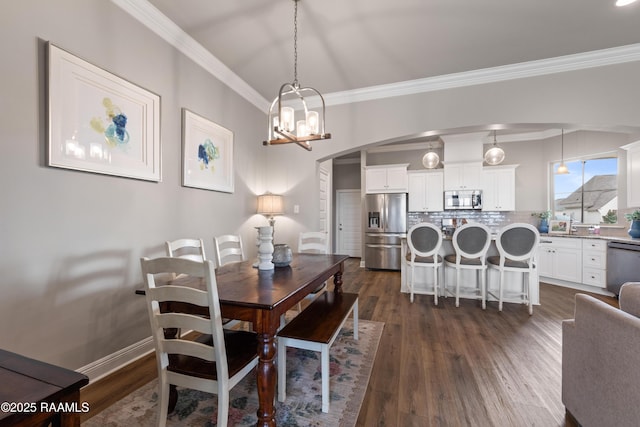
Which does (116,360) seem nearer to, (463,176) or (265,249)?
(265,249)

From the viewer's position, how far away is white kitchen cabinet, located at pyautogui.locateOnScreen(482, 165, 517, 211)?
5.45 metres

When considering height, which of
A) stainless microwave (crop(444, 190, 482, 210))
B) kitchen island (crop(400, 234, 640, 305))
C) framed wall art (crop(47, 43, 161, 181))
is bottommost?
kitchen island (crop(400, 234, 640, 305))

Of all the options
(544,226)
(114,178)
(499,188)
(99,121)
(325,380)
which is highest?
(99,121)

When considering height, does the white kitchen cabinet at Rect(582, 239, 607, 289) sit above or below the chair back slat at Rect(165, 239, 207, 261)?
below

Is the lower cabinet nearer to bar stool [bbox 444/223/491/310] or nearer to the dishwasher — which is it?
the dishwasher

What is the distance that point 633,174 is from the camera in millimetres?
3949

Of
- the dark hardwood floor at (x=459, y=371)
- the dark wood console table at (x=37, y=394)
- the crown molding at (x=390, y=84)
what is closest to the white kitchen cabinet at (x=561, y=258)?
the dark hardwood floor at (x=459, y=371)

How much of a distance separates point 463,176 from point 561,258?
2.19 metres

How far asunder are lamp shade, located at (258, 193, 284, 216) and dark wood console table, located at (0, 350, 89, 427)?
9.59 feet

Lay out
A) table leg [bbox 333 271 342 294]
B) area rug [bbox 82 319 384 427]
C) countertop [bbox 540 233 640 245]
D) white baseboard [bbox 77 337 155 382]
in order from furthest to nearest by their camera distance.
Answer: countertop [bbox 540 233 640 245], table leg [bbox 333 271 342 294], white baseboard [bbox 77 337 155 382], area rug [bbox 82 319 384 427]

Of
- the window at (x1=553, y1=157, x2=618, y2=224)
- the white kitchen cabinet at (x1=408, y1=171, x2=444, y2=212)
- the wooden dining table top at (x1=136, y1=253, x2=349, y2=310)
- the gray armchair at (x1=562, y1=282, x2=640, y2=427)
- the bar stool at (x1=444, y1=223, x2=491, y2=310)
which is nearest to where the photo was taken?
the gray armchair at (x1=562, y1=282, x2=640, y2=427)

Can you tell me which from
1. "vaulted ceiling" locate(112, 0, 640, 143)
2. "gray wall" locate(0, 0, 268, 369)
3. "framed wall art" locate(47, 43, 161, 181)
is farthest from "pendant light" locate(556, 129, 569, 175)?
"framed wall art" locate(47, 43, 161, 181)

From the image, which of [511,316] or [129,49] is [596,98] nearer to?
[511,316]

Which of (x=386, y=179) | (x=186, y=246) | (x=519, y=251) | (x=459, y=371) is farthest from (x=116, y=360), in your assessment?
(x=386, y=179)
